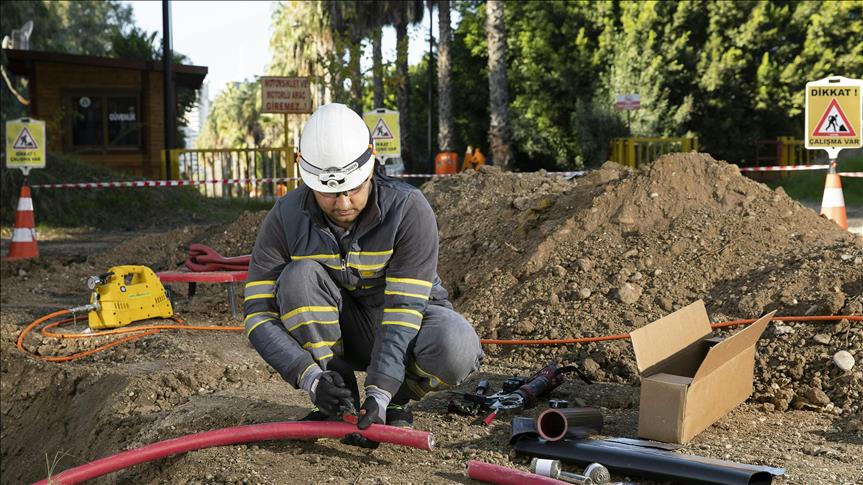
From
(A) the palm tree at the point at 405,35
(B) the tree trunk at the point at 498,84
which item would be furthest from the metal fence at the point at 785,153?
(A) the palm tree at the point at 405,35

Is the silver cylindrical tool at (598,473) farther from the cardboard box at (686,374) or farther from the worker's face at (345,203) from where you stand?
the worker's face at (345,203)

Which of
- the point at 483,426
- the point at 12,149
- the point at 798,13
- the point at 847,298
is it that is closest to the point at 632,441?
the point at 483,426

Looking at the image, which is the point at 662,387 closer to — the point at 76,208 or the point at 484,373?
the point at 484,373

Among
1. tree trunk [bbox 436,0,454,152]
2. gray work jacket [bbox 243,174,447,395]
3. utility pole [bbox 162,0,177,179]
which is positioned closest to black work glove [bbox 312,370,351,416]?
gray work jacket [bbox 243,174,447,395]

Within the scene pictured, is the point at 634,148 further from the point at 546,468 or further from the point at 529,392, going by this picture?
the point at 546,468

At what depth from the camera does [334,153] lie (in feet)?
11.7

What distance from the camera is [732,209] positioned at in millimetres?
6949

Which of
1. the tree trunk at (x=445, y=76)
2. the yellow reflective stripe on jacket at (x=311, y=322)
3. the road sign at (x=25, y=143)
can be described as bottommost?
the yellow reflective stripe on jacket at (x=311, y=322)

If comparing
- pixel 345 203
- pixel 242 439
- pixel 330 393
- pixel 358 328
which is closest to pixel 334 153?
pixel 345 203

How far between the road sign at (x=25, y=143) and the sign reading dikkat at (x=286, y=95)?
18.8ft

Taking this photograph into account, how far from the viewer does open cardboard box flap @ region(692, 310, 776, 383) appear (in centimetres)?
365

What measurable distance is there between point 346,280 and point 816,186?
15.2m

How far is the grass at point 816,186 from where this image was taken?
1614cm

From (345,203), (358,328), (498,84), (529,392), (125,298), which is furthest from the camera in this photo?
(498,84)
